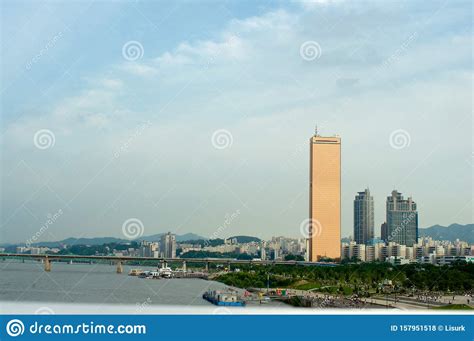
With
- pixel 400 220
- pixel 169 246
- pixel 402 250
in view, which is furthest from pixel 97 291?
pixel 400 220

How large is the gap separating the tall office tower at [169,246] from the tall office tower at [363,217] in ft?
42.1

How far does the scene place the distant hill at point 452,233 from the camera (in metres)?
27.4

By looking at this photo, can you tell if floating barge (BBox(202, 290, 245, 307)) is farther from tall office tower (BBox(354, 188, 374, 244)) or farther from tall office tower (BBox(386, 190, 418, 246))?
tall office tower (BBox(354, 188, 374, 244))

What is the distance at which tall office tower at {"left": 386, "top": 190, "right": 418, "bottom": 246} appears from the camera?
29.3m

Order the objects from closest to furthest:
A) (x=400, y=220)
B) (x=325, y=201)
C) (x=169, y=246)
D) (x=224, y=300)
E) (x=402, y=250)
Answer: (x=224, y=300) < (x=325, y=201) < (x=169, y=246) < (x=402, y=250) < (x=400, y=220)

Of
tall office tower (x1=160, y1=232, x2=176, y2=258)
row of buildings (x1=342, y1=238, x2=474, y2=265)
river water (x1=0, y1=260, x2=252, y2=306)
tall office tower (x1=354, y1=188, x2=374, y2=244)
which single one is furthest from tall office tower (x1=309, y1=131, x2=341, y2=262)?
river water (x1=0, y1=260, x2=252, y2=306)

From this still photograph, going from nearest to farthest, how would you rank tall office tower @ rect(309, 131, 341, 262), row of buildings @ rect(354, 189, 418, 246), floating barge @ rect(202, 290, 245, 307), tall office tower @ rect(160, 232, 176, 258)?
floating barge @ rect(202, 290, 245, 307)
tall office tower @ rect(309, 131, 341, 262)
tall office tower @ rect(160, 232, 176, 258)
row of buildings @ rect(354, 189, 418, 246)

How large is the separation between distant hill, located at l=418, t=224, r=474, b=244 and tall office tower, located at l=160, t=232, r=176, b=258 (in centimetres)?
1153

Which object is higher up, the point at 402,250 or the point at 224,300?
the point at 402,250

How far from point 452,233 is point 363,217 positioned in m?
4.83

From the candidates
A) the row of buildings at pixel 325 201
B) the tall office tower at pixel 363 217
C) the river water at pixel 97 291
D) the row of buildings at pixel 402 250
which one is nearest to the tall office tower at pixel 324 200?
the row of buildings at pixel 325 201

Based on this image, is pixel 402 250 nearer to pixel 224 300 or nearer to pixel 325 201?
pixel 325 201

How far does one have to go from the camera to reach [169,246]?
81.9 feet
